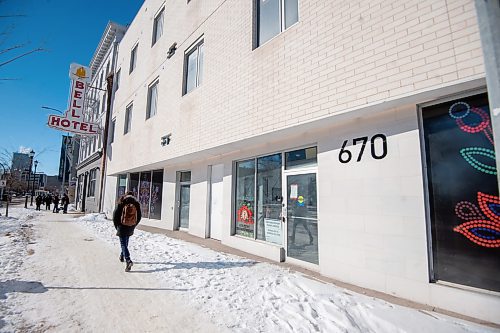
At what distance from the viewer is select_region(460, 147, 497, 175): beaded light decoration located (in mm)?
3658

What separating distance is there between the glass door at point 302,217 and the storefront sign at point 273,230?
1.40 feet

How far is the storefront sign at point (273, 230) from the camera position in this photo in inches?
277

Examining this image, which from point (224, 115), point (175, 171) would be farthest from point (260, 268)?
point (175, 171)

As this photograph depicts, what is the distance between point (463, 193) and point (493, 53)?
2670mm

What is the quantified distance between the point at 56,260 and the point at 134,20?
17567 millimetres

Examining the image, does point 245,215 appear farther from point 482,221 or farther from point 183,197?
point 482,221

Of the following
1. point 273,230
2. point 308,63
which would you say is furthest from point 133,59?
point 273,230

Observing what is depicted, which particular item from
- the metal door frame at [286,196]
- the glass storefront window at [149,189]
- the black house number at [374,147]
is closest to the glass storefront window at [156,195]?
the glass storefront window at [149,189]

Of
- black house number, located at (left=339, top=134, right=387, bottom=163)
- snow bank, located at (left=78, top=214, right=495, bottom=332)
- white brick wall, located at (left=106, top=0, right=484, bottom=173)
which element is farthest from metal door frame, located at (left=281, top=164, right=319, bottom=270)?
white brick wall, located at (left=106, top=0, right=484, bottom=173)

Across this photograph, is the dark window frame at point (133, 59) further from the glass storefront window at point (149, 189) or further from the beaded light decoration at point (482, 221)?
the beaded light decoration at point (482, 221)

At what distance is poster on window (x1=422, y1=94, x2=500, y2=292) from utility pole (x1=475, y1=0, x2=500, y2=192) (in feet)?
7.31

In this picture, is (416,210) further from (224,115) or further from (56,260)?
(56,260)

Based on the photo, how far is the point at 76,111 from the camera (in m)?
20.9

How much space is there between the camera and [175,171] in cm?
1242
